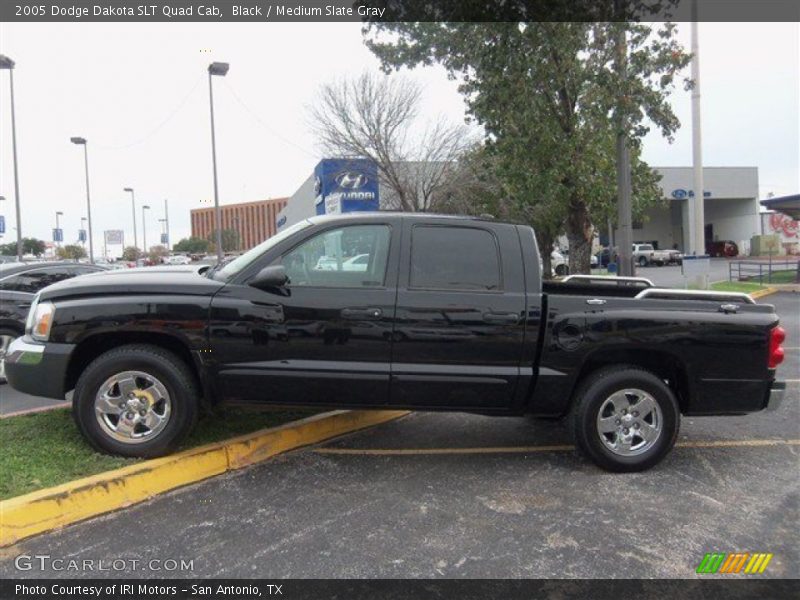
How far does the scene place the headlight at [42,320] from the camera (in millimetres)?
4582

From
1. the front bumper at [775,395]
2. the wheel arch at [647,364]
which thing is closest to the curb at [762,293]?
the front bumper at [775,395]

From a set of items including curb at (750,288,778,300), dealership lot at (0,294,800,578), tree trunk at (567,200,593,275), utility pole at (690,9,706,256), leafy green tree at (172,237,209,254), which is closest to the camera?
dealership lot at (0,294,800,578)

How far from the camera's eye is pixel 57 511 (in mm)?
3830

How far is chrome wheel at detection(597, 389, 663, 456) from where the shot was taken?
4.72 meters

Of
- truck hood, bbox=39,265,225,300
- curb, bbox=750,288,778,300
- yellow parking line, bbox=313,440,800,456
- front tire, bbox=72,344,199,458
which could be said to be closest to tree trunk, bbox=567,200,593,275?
curb, bbox=750,288,778,300

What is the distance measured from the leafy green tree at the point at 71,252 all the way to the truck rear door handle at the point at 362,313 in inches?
3023

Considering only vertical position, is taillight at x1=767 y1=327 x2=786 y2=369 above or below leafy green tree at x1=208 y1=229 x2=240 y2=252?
below

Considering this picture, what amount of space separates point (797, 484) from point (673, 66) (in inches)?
359

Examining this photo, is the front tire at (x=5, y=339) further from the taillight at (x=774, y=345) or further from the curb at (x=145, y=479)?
the taillight at (x=774, y=345)

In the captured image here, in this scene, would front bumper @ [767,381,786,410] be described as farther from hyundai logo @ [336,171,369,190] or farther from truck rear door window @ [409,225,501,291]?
hyundai logo @ [336,171,369,190]

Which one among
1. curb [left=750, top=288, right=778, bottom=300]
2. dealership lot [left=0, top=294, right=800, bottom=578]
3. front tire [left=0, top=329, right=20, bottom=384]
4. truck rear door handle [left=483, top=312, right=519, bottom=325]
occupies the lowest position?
dealership lot [left=0, top=294, right=800, bottom=578]

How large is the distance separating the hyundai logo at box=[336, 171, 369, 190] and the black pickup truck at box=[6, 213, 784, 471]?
1832 cm

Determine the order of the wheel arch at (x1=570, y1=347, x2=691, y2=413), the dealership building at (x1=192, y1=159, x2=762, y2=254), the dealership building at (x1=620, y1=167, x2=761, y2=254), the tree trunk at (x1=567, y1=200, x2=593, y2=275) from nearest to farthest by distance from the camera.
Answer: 1. the wheel arch at (x1=570, y1=347, x2=691, y2=413)
2. the tree trunk at (x1=567, y1=200, x2=593, y2=275)
3. the dealership building at (x1=192, y1=159, x2=762, y2=254)
4. the dealership building at (x1=620, y1=167, x2=761, y2=254)

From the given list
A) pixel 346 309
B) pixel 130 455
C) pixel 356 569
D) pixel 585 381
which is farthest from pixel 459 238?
pixel 130 455
